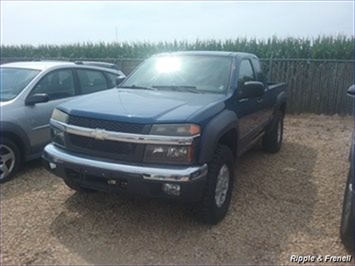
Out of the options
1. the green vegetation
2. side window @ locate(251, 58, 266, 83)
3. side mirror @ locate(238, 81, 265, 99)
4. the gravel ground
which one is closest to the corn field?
the green vegetation

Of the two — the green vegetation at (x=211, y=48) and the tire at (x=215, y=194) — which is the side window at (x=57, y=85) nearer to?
the tire at (x=215, y=194)

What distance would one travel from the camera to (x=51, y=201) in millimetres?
4539

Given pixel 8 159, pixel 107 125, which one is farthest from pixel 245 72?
pixel 8 159

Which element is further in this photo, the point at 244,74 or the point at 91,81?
the point at 91,81

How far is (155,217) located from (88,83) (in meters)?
3.47

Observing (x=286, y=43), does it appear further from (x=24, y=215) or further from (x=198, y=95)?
(x=24, y=215)

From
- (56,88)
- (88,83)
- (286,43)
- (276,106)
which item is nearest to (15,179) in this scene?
(56,88)

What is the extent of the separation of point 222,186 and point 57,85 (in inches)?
137

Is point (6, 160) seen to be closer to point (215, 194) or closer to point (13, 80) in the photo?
point (13, 80)

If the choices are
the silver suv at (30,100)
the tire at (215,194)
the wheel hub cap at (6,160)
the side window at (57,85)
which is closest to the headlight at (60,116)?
the silver suv at (30,100)

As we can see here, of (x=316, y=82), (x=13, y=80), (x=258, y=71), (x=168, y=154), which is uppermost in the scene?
(x=258, y=71)

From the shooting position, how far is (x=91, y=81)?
6.85 meters

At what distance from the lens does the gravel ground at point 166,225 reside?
3.46 metres

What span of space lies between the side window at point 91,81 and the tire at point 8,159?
5.51 ft
